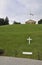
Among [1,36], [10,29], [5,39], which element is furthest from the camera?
[10,29]

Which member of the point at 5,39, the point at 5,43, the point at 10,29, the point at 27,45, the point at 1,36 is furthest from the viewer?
the point at 10,29

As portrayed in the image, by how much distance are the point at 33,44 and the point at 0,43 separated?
6.60 m

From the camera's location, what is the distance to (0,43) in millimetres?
45125

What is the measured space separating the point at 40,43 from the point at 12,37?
9.45 metres

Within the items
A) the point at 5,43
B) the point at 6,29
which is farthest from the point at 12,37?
the point at 6,29

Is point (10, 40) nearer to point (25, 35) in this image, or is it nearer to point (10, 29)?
point (25, 35)

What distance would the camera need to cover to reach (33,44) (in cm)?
4200

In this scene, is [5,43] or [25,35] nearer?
[5,43]

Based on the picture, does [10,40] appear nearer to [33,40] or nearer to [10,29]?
[33,40]

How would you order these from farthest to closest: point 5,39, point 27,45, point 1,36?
point 1,36
point 5,39
point 27,45

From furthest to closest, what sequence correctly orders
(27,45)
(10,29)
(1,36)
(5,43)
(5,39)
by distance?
(10,29) < (1,36) < (5,39) < (5,43) < (27,45)

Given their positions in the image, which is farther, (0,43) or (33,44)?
(0,43)

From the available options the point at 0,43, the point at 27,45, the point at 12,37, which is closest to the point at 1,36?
the point at 12,37

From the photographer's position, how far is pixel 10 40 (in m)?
47.4
